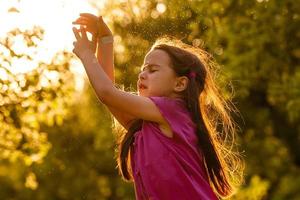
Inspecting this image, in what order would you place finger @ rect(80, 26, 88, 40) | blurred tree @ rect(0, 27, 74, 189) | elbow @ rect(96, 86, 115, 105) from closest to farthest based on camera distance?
1. elbow @ rect(96, 86, 115, 105)
2. finger @ rect(80, 26, 88, 40)
3. blurred tree @ rect(0, 27, 74, 189)

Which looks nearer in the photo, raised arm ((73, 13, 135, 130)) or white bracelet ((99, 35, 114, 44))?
raised arm ((73, 13, 135, 130))

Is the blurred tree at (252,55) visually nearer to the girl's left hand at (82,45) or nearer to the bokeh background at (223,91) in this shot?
the bokeh background at (223,91)

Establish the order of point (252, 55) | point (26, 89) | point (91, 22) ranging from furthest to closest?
point (252, 55), point (26, 89), point (91, 22)

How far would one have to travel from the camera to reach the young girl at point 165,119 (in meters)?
4.99

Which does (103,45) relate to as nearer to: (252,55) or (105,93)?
(105,93)

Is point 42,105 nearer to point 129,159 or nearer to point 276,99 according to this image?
point 129,159

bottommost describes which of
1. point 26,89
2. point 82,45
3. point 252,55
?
point 252,55

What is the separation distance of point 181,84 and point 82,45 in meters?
0.59

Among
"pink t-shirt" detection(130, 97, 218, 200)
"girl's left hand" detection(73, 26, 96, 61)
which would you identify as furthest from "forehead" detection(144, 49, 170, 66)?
"girl's left hand" detection(73, 26, 96, 61)

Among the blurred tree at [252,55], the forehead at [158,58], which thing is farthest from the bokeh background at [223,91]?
the forehead at [158,58]

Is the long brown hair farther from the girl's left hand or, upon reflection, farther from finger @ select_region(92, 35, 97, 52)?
the girl's left hand

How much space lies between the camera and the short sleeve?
508 centimetres

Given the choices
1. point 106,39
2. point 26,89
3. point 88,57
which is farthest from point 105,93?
point 26,89

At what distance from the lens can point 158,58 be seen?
5.29 m
